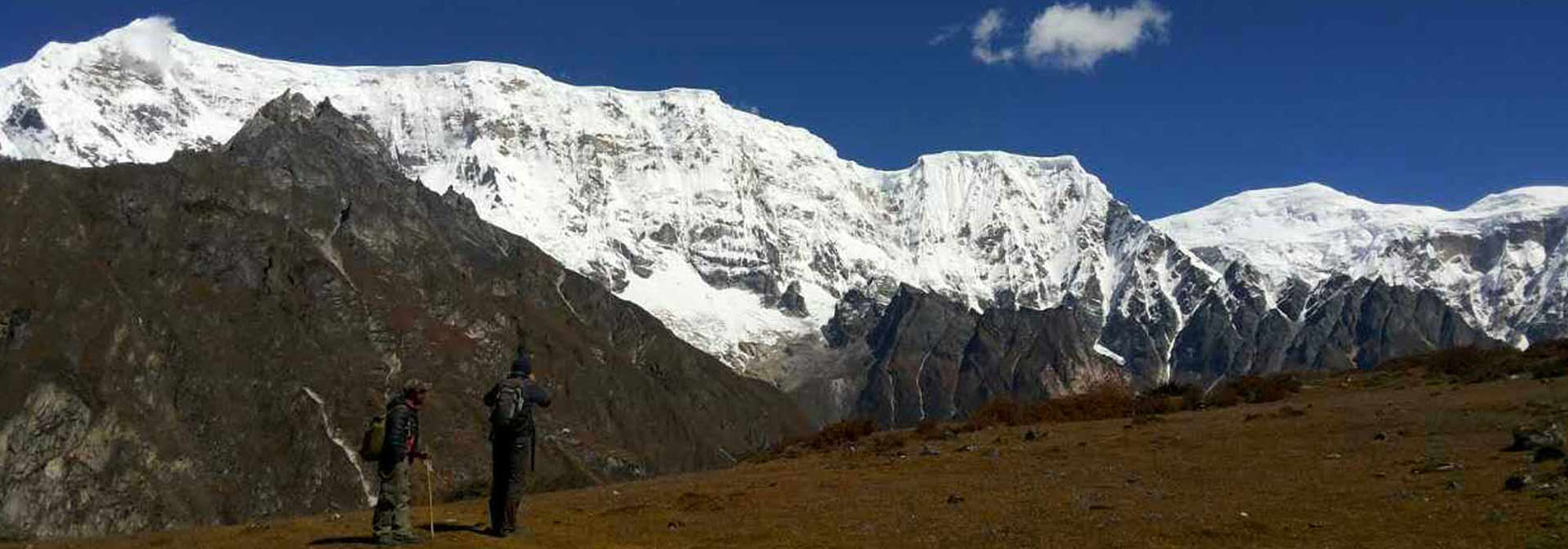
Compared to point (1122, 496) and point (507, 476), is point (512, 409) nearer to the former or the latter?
point (507, 476)

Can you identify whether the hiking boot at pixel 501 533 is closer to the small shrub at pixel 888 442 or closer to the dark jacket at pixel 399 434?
the dark jacket at pixel 399 434

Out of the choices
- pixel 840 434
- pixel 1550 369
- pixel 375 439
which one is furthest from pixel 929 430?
pixel 375 439

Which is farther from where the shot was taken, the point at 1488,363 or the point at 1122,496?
the point at 1488,363

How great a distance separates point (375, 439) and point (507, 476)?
2199mm

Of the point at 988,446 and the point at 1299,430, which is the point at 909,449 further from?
the point at 1299,430

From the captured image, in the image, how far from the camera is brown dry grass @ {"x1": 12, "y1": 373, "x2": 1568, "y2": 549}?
23266 mm

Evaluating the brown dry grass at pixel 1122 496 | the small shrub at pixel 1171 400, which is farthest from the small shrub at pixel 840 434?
the small shrub at pixel 1171 400

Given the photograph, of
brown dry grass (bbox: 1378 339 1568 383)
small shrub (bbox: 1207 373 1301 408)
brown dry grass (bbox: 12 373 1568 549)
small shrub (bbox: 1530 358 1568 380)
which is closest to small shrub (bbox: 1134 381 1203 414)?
small shrub (bbox: 1207 373 1301 408)

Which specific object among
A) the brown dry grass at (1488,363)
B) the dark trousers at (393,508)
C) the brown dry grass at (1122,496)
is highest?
the brown dry grass at (1488,363)

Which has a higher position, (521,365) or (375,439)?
(521,365)

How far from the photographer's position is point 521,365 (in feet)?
79.1

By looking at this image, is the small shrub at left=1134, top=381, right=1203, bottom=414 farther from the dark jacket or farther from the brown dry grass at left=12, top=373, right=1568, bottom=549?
the dark jacket

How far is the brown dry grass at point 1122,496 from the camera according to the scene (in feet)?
76.3

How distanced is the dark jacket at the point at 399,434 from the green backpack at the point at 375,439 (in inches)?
2.3
